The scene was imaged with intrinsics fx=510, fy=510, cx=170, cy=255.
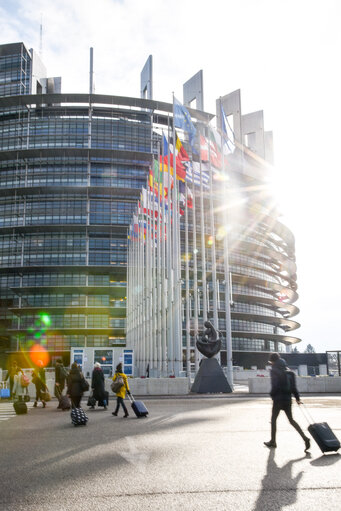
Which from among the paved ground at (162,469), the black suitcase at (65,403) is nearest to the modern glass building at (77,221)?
the black suitcase at (65,403)

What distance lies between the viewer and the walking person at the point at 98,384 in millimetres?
18891

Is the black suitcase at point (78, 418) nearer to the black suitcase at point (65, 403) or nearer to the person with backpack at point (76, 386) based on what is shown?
the person with backpack at point (76, 386)

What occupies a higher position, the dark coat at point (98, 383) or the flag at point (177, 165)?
the flag at point (177, 165)

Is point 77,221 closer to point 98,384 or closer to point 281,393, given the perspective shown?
point 98,384

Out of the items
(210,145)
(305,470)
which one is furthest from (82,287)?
(305,470)

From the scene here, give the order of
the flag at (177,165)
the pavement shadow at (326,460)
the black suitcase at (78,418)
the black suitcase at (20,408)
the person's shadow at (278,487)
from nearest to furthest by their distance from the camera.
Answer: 1. the person's shadow at (278,487)
2. the pavement shadow at (326,460)
3. the black suitcase at (78,418)
4. the black suitcase at (20,408)
5. the flag at (177,165)

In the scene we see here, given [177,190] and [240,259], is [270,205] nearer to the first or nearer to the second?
[240,259]

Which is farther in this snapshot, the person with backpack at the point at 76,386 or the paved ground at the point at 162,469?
the person with backpack at the point at 76,386

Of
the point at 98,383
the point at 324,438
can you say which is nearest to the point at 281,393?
the point at 324,438

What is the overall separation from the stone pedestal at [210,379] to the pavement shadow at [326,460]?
A: 17.0 meters

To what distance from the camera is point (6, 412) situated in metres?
19.0

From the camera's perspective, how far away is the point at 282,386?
32.6ft

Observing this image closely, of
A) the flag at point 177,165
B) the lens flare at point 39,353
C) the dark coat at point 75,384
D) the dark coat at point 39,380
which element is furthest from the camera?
the lens flare at point 39,353

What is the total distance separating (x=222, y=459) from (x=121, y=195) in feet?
237
